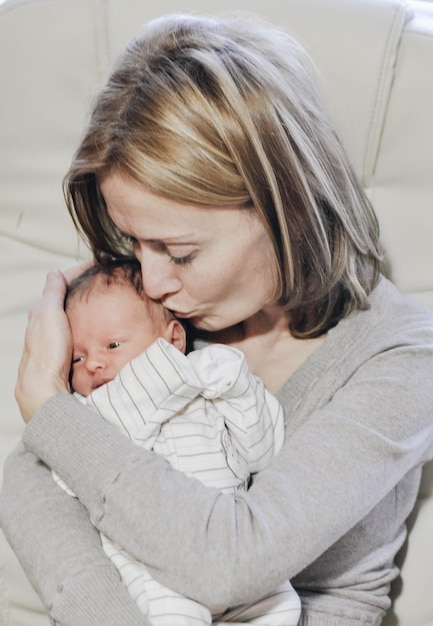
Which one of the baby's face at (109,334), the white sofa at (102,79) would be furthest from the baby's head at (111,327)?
the white sofa at (102,79)

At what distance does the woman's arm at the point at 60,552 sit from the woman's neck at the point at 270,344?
37cm

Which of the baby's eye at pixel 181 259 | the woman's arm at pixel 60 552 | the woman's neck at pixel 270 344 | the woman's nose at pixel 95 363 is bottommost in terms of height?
the woman's arm at pixel 60 552

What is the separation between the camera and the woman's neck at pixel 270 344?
1550mm

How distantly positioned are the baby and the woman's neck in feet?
0.26

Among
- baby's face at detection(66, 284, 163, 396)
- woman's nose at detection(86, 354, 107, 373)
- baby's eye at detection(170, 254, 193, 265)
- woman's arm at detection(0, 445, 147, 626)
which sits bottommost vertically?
woman's arm at detection(0, 445, 147, 626)

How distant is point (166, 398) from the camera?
4.47 feet

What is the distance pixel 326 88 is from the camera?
63.4 inches

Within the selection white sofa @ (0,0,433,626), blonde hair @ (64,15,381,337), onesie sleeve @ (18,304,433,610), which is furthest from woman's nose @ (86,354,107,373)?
white sofa @ (0,0,433,626)

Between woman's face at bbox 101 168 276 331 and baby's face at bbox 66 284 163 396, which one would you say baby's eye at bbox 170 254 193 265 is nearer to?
woman's face at bbox 101 168 276 331

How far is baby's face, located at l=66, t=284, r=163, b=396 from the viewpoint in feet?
4.79

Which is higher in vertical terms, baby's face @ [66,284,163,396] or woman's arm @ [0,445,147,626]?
baby's face @ [66,284,163,396]

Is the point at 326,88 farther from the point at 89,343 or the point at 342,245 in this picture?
the point at 89,343

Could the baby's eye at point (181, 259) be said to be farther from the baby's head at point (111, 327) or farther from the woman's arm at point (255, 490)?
the woman's arm at point (255, 490)

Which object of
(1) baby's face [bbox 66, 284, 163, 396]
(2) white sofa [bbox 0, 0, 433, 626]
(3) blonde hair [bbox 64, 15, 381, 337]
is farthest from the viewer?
(2) white sofa [bbox 0, 0, 433, 626]
